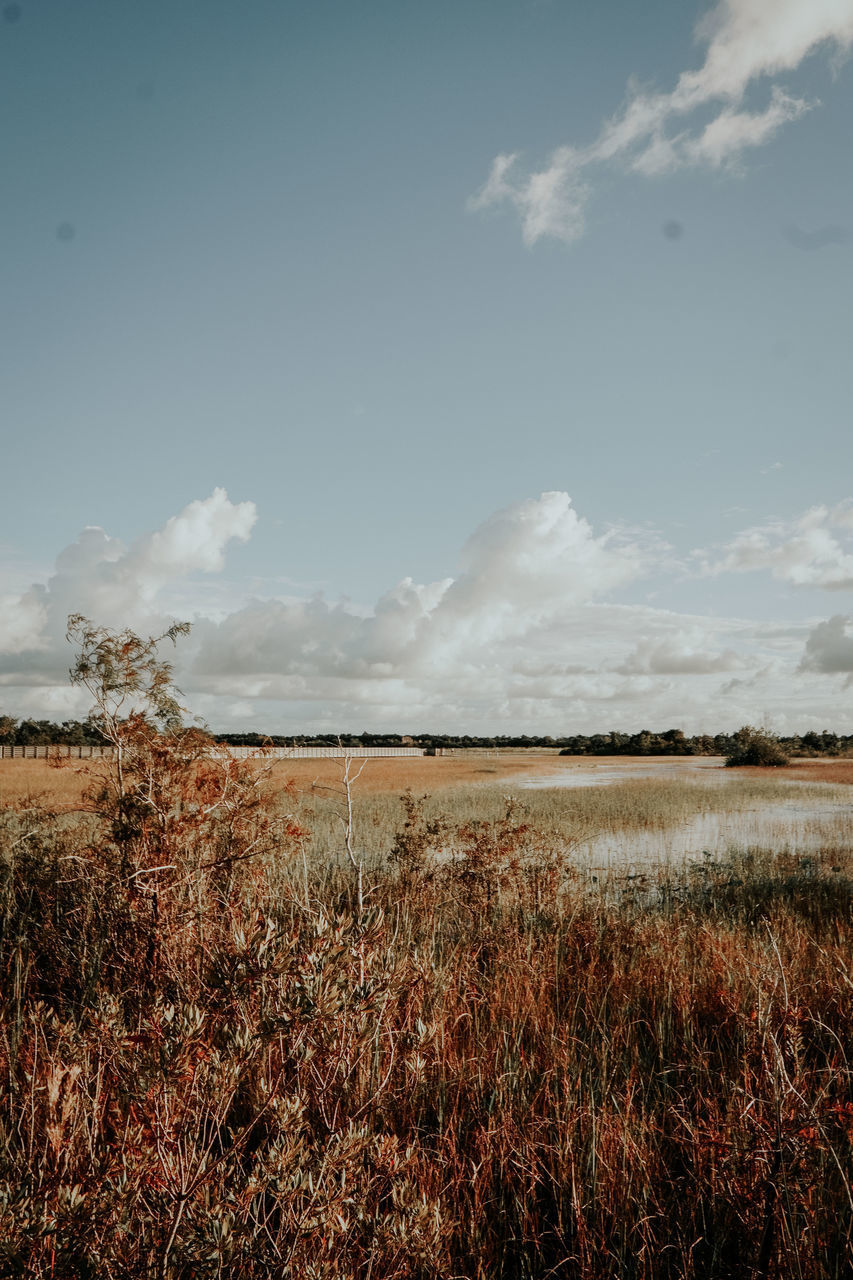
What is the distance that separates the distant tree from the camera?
233ft

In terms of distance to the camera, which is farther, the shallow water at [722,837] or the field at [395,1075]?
the shallow water at [722,837]

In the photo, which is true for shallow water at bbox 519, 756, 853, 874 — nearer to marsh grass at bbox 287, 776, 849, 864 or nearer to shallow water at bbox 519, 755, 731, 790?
marsh grass at bbox 287, 776, 849, 864

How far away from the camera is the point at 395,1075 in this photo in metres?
4.47

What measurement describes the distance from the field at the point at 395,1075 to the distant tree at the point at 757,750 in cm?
6835

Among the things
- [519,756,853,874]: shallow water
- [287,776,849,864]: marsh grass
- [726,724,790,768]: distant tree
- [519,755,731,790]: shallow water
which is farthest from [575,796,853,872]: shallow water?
[726,724,790,768]: distant tree

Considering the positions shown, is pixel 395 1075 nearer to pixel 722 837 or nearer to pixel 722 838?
pixel 722 838

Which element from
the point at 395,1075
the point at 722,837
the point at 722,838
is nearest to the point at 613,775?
the point at 722,837

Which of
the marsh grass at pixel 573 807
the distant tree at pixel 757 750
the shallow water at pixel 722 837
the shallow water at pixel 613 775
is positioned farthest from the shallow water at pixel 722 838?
the distant tree at pixel 757 750

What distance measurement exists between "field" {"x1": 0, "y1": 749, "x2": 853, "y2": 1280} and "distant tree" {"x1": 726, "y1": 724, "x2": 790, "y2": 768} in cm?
6835

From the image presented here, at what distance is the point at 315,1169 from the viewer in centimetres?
239

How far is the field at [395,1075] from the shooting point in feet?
7.79

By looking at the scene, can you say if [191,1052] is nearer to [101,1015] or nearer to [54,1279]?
[101,1015]

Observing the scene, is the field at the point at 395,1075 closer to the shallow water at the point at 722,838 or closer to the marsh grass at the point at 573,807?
the marsh grass at the point at 573,807

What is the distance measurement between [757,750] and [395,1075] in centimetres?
7634
